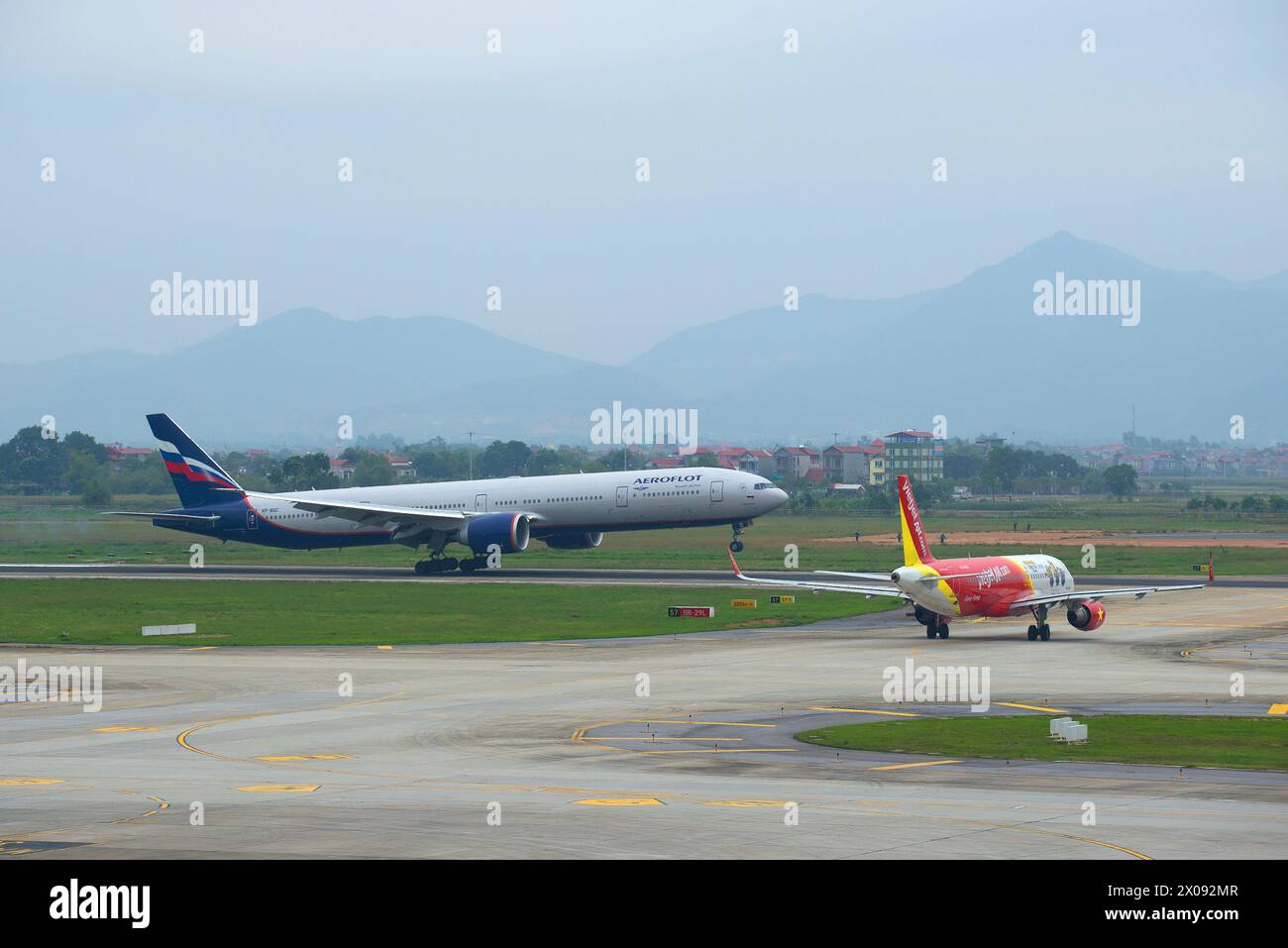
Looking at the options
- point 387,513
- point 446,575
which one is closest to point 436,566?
point 446,575

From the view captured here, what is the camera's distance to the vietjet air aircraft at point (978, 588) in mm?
63531

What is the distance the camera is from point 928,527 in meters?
166

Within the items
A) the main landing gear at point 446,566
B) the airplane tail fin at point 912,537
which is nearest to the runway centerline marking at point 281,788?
the airplane tail fin at point 912,537

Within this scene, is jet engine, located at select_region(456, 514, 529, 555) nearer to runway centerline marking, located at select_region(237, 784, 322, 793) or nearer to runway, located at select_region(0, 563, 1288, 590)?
runway, located at select_region(0, 563, 1288, 590)

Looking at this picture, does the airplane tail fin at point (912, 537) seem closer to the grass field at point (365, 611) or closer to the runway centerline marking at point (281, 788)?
the grass field at point (365, 611)

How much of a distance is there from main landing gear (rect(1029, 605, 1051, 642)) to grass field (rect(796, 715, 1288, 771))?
22.6 m

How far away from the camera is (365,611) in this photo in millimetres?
79500

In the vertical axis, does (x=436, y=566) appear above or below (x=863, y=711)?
above

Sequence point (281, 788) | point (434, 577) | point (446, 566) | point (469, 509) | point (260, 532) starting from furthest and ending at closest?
1. point (260, 532)
2. point (469, 509)
3. point (446, 566)
4. point (434, 577)
5. point (281, 788)

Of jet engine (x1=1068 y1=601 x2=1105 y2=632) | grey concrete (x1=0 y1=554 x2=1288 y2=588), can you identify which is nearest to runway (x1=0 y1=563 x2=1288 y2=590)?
grey concrete (x1=0 y1=554 x2=1288 y2=588)
